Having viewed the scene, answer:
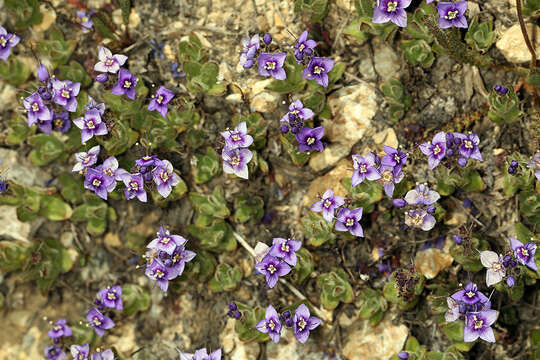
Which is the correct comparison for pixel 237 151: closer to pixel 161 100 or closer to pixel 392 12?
pixel 161 100

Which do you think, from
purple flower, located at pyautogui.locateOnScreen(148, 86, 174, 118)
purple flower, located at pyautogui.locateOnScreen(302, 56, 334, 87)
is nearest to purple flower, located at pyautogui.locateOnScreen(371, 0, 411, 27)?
purple flower, located at pyautogui.locateOnScreen(302, 56, 334, 87)

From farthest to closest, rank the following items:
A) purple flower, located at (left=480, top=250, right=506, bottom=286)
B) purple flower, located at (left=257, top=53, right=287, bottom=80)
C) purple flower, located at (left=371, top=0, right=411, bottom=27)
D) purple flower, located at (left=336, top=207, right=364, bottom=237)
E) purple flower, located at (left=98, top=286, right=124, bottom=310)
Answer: purple flower, located at (left=98, top=286, right=124, bottom=310)
purple flower, located at (left=257, top=53, right=287, bottom=80)
purple flower, located at (left=336, top=207, right=364, bottom=237)
purple flower, located at (left=371, top=0, right=411, bottom=27)
purple flower, located at (left=480, top=250, right=506, bottom=286)

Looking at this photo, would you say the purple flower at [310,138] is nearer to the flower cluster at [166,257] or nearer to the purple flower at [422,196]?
the purple flower at [422,196]

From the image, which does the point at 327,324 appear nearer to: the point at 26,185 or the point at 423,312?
the point at 423,312

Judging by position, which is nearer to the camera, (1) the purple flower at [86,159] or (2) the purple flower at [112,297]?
(1) the purple flower at [86,159]

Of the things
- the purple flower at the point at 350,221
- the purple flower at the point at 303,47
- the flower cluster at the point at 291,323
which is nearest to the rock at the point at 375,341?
the flower cluster at the point at 291,323

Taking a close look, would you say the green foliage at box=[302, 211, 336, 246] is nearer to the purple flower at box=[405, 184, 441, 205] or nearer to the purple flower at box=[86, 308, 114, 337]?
the purple flower at box=[405, 184, 441, 205]

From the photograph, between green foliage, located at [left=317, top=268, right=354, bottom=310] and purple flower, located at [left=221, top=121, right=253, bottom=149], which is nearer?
purple flower, located at [left=221, top=121, right=253, bottom=149]
